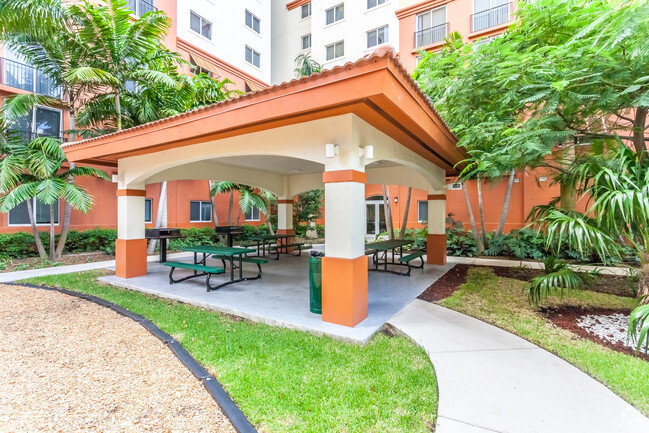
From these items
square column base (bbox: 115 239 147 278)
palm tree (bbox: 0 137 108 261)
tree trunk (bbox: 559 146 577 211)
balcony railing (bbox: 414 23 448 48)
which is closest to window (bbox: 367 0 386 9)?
balcony railing (bbox: 414 23 448 48)

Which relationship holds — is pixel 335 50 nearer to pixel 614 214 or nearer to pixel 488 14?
pixel 488 14

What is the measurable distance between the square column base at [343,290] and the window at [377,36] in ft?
62.8

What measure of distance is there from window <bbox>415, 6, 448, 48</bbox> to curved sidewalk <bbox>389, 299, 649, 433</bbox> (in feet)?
59.3

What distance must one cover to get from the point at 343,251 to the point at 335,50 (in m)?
20.8

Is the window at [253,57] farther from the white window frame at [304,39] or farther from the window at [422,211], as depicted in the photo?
the window at [422,211]

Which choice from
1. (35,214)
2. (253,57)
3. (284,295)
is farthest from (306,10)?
(284,295)

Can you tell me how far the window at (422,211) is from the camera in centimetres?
1709

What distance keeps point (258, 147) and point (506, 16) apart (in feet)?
56.4

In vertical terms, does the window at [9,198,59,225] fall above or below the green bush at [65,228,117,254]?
above

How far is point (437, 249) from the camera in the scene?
9945 millimetres

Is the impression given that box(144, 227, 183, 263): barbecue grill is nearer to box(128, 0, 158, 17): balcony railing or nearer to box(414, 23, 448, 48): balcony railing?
box(128, 0, 158, 17): balcony railing

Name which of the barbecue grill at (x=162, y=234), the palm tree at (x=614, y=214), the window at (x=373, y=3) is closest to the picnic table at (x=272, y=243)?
the barbecue grill at (x=162, y=234)

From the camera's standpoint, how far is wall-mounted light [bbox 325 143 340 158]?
4508mm

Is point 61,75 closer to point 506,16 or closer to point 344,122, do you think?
point 344,122
